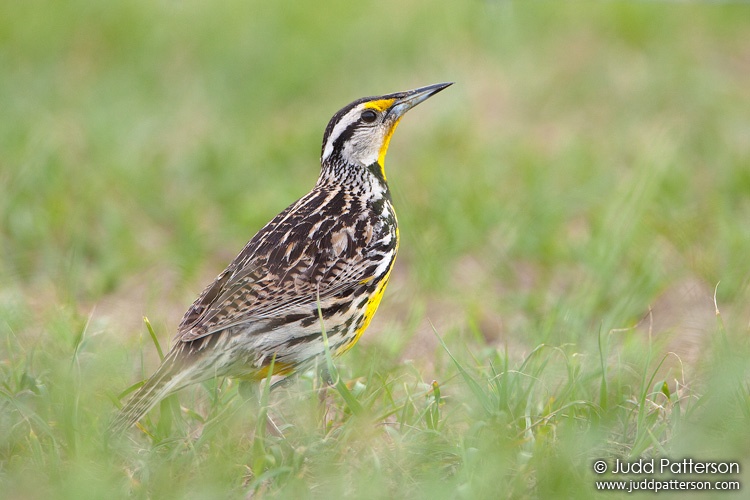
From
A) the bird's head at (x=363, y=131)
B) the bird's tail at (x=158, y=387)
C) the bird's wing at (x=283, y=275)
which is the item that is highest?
the bird's head at (x=363, y=131)

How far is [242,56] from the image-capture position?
9.55 metres

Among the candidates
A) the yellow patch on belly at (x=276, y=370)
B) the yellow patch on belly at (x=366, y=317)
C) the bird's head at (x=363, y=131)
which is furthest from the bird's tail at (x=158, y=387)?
the bird's head at (x=363, y=131)

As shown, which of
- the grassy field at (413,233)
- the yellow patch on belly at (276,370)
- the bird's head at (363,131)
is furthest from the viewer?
the bird's head at (363,131)

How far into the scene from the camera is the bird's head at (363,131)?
4.57m

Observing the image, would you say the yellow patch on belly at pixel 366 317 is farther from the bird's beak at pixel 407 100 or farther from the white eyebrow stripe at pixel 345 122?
the bird's beak at pixel 407 100

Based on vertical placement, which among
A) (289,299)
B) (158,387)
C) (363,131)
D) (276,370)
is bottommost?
(276,370)

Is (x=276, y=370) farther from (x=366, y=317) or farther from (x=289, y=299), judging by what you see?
(x=366, y=317)

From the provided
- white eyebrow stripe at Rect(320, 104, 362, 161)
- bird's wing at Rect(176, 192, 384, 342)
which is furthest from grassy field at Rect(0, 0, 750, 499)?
white eyebrow stripe at Rect(320, 104, 362, 161)

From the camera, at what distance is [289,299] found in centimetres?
390

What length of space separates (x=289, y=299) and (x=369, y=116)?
107 cm

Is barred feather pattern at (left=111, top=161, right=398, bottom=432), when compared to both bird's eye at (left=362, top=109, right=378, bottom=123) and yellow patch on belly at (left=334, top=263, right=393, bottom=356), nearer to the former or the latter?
yellow patch on belly at (left=334, top=263, right=393, bottom=356)

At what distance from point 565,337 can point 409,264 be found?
1.66m

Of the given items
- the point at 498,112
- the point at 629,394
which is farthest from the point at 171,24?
the point at 629,394

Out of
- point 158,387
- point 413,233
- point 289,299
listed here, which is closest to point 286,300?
point 289,299
